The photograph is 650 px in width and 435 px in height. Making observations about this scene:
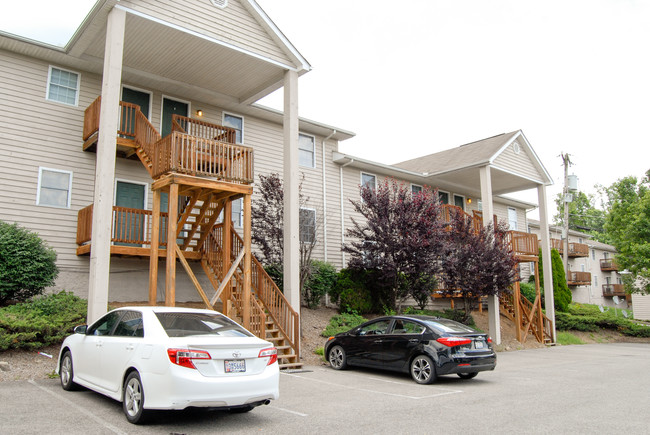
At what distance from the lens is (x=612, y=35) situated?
13.2m

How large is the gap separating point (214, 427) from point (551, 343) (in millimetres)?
19487

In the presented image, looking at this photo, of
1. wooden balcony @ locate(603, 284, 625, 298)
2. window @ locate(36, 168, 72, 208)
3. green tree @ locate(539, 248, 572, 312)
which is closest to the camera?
window @ locate(36, 168, 72, 208)

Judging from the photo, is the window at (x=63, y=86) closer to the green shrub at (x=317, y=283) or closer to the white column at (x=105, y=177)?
the white column at (x=105, y=177)

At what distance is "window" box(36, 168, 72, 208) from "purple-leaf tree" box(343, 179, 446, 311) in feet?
29.4

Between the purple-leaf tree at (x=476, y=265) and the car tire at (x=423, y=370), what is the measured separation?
8.05 metres

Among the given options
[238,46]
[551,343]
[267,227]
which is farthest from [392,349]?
[551,343]

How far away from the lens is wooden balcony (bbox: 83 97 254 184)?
11.5m

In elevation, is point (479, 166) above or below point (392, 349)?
above

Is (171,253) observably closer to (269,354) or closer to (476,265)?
(269,354)

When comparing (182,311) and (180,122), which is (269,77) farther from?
(182,311)

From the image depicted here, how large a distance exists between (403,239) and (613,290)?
44126 mm

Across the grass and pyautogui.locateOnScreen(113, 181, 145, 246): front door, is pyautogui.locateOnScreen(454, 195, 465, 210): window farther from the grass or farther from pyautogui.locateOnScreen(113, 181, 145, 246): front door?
pyautogui.locateOnScreen(113, 181, 145, 246): front door

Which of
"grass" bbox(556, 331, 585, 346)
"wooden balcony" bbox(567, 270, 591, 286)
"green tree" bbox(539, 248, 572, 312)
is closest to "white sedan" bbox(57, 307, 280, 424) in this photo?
"grass" bbox(556, 331, 585, 346)

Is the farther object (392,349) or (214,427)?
(392,349)
